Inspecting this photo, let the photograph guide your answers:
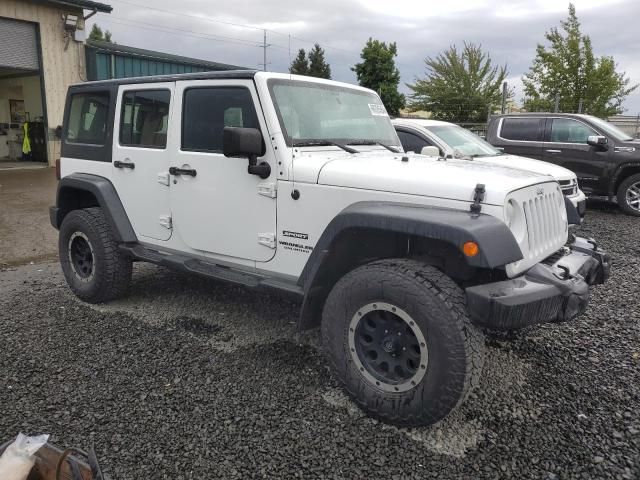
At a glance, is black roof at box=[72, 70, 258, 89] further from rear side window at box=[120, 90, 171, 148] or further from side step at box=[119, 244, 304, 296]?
side step at box=[119, 244, 304, 296]

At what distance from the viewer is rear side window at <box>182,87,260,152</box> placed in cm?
338

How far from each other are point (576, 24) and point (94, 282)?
20.8 metres

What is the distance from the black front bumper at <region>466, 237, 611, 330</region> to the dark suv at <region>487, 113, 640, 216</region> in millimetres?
6913

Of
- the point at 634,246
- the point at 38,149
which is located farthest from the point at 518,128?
the point at 38,149

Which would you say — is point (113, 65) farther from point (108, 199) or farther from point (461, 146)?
point (108, 199)

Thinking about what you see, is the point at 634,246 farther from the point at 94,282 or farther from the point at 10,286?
the point at 10,286

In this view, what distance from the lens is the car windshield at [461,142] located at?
289 inches

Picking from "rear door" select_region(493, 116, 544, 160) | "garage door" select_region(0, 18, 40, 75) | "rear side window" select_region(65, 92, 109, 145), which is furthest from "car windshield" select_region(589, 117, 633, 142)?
"garage door" select_region(0, 18, 40, 75)

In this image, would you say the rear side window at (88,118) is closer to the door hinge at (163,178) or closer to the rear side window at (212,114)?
the door hinge at (163,178)

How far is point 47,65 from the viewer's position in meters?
13.5


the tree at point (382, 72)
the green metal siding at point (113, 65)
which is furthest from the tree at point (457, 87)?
the green metal siding at point (113, 65)

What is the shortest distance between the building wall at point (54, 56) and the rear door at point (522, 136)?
1114cm

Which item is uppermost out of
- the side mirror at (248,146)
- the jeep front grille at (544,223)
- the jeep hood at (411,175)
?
the side mirror at (248,146)

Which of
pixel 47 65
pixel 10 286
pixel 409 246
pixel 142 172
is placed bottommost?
pixel 10 286
